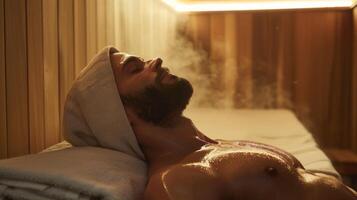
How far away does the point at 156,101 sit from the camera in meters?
1.27

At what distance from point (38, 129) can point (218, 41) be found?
5.78ft

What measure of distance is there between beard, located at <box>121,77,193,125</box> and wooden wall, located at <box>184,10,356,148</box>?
1564mm

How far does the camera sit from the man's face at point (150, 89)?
1.27 metres

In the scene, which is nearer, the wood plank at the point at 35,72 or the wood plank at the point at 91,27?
the wood plank at the point at 35,72

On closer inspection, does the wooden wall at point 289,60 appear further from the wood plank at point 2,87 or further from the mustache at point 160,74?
the wood plank at point 2,87

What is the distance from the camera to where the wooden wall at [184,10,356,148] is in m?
2.76

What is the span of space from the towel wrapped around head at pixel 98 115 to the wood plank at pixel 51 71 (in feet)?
0.65

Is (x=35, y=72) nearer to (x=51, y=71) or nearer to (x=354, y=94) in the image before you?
(x=51, y=71)

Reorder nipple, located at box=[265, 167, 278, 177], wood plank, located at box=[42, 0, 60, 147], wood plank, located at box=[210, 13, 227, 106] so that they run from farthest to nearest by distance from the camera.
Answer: wood plank, located at box=[210, 13, 227, 106], wood plank, located at box=[42, 0, 60, 147], nipple, located at box=[265, 167, 278, 177]

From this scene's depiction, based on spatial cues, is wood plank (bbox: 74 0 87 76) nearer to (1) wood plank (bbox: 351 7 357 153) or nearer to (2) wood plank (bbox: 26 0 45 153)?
(2) wood plank (bbox: 26 0 45 153)

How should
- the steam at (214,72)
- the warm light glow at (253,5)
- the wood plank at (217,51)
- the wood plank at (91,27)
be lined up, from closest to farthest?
the wood plank at (91,27), the steam at (214,72), the warm light glow at (253,5), the wood plank at (217,51)

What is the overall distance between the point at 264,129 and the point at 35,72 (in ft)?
4.44

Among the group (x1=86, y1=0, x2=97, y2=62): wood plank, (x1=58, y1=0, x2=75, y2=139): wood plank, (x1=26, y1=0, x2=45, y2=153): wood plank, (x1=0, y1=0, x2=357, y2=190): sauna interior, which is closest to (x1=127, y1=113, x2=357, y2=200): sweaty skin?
(x1=26, y1=0, x2=45, y2=153): wood plank

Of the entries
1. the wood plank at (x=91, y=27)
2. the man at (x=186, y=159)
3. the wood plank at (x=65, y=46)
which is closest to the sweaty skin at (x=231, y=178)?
the man at (x=186, y=159)
